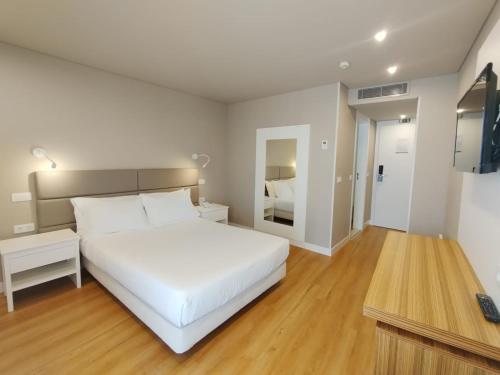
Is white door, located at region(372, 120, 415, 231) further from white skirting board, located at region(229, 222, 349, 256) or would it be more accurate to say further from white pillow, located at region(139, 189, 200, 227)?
white pillow, located at region(139, 189, 200, 227)

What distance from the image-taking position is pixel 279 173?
4.04 metres

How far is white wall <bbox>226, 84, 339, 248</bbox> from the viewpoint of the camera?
338 centimetres

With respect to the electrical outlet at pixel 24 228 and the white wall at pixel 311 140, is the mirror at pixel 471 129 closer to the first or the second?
the white wall at pixel 311 140

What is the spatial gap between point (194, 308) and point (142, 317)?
630 mm

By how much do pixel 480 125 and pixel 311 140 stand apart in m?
2.32

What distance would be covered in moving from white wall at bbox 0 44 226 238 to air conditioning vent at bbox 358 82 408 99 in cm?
264

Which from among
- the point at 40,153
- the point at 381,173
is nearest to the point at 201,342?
the point at 40,153

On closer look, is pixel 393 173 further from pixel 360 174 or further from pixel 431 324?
pixel 431 324

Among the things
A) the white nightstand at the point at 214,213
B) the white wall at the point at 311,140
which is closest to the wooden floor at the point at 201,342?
the white wall at the point at 311,140

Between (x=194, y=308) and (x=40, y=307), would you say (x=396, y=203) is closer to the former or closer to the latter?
(x=194, y=308)

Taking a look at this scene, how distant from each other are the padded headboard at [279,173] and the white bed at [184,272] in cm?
151

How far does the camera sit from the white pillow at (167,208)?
9.82 feet

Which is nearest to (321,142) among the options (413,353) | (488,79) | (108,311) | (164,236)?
(488,79)

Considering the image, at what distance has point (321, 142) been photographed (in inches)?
135
